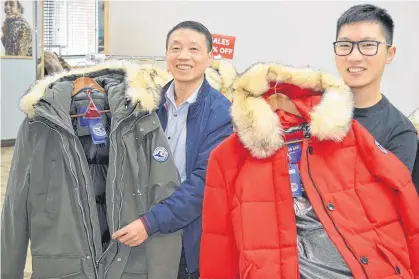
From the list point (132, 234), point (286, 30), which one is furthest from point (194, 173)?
point (286, 30)

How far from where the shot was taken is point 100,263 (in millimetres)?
1726

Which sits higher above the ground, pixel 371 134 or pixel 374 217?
pixel 371 134

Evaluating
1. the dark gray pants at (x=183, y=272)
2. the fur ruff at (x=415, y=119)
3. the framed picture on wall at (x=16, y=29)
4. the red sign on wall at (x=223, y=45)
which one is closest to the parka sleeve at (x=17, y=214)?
the dark gray pants at (x=183, y=272)

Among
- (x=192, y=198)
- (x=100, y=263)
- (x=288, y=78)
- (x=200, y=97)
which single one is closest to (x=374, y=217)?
(x=288, y=78)

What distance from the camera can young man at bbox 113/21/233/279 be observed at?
168 cm

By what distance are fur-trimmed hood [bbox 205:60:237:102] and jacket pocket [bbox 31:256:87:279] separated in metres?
1.60

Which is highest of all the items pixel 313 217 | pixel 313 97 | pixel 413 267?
pixel 313 97

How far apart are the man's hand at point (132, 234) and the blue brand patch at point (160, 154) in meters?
0.24

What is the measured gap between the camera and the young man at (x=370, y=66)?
1.47 meters

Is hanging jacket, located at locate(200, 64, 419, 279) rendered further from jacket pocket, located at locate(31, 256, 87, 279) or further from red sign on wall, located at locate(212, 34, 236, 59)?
red sign on wall, located at locate(212, 34, 236, 59)

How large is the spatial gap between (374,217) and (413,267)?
0.19 m

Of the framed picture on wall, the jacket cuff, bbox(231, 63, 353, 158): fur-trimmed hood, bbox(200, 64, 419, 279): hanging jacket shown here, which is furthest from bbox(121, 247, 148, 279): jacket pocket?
the framed picture on wall

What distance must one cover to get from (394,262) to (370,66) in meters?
0.63

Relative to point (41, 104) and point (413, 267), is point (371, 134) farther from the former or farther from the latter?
point (41, 104)
